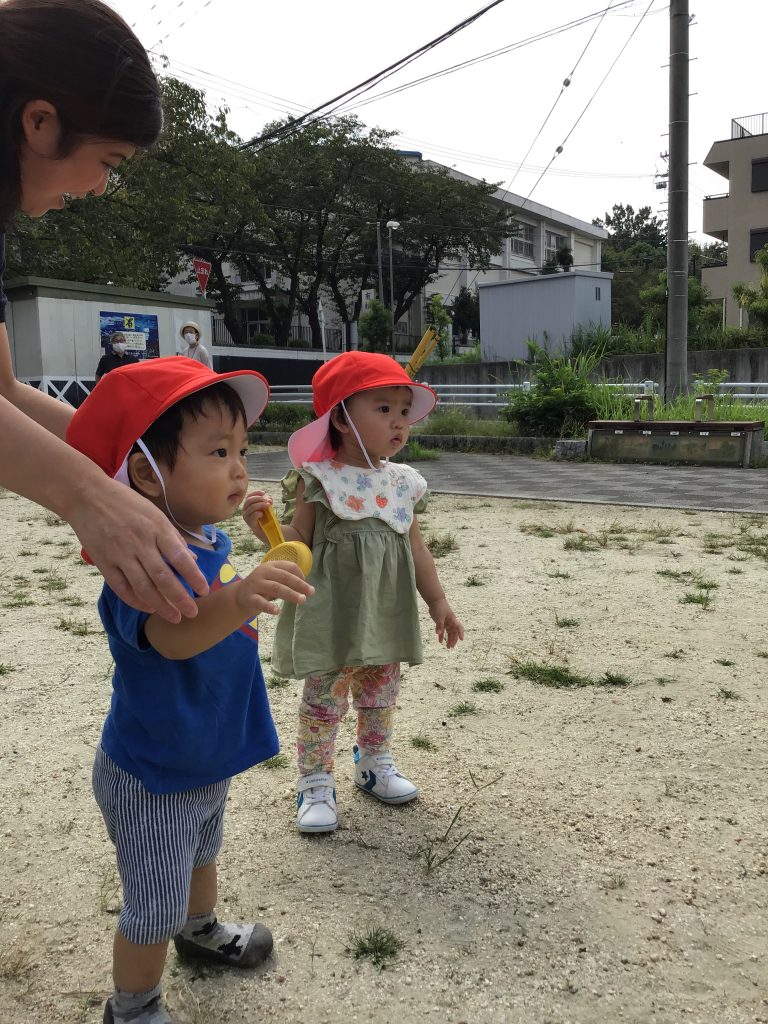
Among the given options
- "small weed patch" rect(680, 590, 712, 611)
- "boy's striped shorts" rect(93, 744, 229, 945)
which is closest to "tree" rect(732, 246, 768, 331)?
"small weed patch" rect(680, 590, 712, 611)

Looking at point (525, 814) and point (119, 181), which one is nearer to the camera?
point (525, 814)

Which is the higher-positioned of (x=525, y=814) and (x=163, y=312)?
(x=163, y=312)

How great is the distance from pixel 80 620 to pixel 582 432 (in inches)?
347

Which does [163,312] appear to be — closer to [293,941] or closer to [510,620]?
[510,620]

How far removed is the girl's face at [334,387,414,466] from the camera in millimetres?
2324

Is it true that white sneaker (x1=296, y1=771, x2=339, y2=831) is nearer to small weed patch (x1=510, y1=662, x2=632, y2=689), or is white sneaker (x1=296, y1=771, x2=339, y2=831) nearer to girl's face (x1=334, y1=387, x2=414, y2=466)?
girl's face (x1=334, y1=387, x2=414, y2=466)

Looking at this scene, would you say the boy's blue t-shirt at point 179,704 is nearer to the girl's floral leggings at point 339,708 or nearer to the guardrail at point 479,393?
the girl's floral leggings at point 339,708

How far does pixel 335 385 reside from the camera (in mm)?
2316

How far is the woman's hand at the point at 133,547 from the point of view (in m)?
1.10

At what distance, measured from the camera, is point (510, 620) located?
3918 mm

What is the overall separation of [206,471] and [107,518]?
32cm

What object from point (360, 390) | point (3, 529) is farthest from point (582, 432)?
point (360, 390)

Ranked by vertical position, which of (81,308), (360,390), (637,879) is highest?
(81,308)

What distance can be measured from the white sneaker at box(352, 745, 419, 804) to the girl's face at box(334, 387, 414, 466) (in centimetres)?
83
